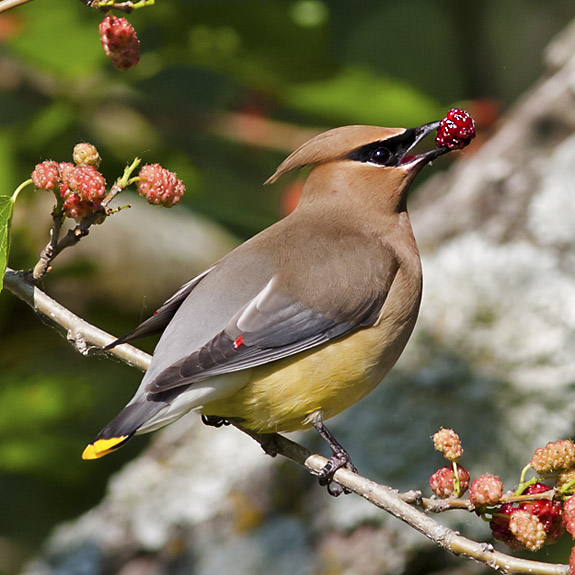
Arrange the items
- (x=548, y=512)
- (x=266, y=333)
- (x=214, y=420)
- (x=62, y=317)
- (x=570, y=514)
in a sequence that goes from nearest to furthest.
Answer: (x=570, y=514) → (x=548, y=512) → (x=62, y=317) → (x=266, y=333) → (x=214, y=420)

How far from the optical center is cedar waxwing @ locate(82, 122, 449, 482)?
2.49 metres

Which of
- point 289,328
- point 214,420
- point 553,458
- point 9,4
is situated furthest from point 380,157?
point 9,4

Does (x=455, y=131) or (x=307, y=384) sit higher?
(x=455, y=131)

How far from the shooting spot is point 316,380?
2.65 m

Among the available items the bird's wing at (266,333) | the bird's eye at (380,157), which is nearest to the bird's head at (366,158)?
the bird's eye at (380,157)

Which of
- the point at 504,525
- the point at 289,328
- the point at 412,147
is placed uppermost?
the point at 412,147

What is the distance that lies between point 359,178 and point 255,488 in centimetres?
128

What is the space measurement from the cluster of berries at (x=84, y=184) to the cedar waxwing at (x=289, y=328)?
41 cm

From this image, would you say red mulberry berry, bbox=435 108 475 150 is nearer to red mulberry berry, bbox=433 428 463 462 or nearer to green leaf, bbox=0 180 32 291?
red mulberry berry, bbox=433 428 463 462

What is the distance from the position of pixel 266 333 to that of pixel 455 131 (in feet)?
2.55

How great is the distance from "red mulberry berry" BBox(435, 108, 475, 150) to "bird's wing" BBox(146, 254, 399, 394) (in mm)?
439

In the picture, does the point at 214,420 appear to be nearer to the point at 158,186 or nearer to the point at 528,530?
the point at 158,186

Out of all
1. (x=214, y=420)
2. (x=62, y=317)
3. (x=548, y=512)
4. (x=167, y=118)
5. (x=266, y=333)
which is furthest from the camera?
(x=167, y=118)

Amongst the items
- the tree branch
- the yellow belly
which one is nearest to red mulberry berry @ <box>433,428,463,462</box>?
the tree branch
